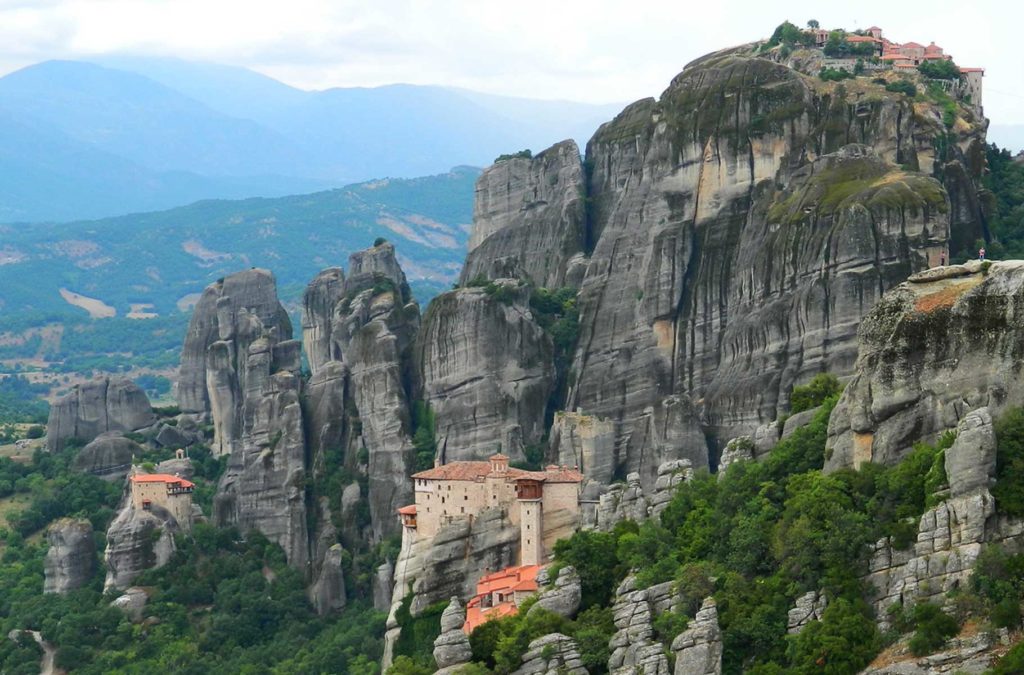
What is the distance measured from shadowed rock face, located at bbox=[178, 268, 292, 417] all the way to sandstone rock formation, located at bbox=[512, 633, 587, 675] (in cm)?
4827

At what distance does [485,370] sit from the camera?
8512 centimetres

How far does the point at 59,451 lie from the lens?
10044cm

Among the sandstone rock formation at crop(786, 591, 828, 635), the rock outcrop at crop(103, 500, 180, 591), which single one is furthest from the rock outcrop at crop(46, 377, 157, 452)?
the sandstone rock formation at crop(786, 591, 828, 635)

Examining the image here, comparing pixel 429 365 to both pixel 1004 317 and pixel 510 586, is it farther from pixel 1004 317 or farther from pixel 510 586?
pixel 1004 317

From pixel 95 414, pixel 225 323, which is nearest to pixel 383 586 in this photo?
pixel 225 323

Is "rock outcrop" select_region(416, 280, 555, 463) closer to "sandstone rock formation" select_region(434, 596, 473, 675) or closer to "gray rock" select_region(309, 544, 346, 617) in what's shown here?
"gray rock" select_region(309, 544, 346, 617)

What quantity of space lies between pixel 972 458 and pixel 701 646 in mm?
7538

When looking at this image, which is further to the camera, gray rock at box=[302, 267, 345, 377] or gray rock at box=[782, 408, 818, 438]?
gray rock at box=[302, 267, 345, 377]

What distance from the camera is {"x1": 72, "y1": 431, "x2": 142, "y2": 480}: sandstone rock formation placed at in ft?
315

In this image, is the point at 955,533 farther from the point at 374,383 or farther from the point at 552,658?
the point at 374,383

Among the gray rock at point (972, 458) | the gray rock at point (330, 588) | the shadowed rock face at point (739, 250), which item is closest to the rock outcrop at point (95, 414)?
the gray rock at point (330, 588)

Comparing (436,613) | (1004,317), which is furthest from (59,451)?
(1004,317)

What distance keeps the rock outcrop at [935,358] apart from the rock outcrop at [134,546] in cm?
3835

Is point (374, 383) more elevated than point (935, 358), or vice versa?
point (374, 383)
